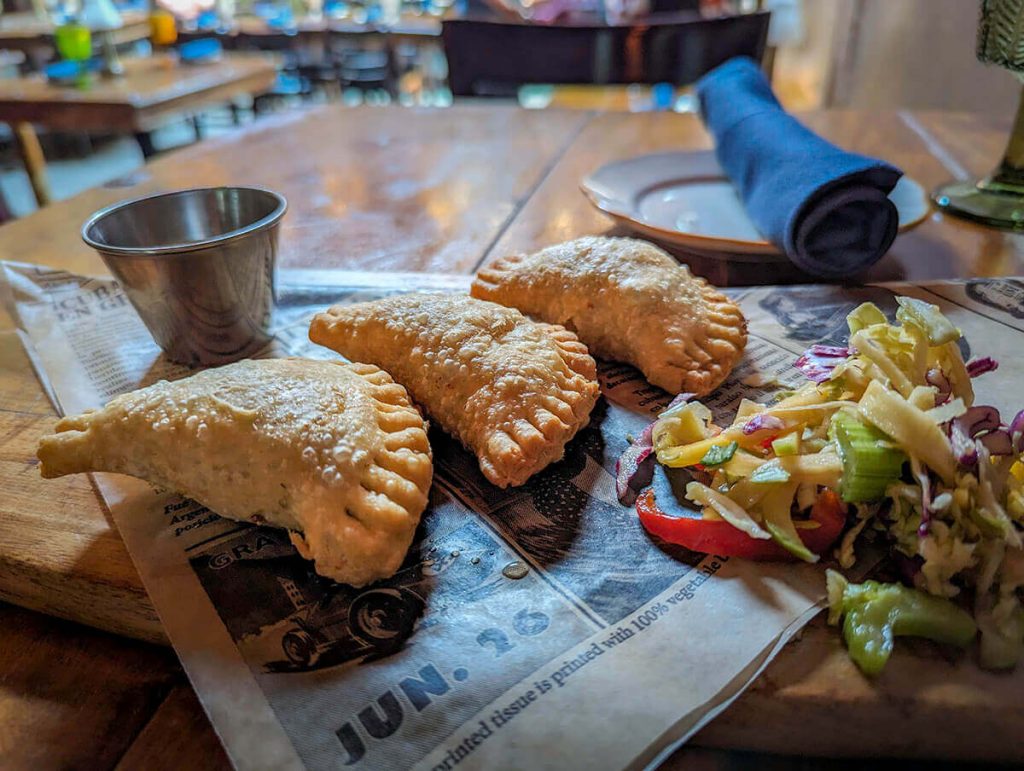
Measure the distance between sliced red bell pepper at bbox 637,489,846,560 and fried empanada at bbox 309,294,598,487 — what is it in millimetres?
231

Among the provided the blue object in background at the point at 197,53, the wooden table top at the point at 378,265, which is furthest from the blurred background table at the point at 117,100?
the wooden table top at the point at 378,265

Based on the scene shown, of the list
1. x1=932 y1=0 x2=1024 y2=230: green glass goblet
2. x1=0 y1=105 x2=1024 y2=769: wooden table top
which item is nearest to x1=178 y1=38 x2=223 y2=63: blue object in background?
x1=0 y1=105 x2=1024 y2=769: wooden table top

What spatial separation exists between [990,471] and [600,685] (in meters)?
0.47

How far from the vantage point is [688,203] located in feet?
5.93

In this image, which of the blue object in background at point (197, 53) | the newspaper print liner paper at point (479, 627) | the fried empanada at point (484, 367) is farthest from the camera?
the blue object in background at point (197, 53)

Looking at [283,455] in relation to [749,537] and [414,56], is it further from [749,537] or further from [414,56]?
[414,56]

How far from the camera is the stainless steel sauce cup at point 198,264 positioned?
1.23m

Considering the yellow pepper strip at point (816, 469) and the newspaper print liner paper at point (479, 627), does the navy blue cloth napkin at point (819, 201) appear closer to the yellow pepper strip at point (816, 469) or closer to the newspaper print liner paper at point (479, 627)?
the newspaper print liner paper at point (479, 627)

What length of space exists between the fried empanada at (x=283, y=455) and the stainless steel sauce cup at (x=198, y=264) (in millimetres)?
290

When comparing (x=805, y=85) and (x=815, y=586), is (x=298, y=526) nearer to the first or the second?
(x=815, y=586)

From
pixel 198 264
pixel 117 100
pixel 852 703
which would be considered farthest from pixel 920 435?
pixel 117 100

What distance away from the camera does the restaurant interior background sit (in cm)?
420

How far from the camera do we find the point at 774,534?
0.84 meters

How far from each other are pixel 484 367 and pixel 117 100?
3.47 meters
